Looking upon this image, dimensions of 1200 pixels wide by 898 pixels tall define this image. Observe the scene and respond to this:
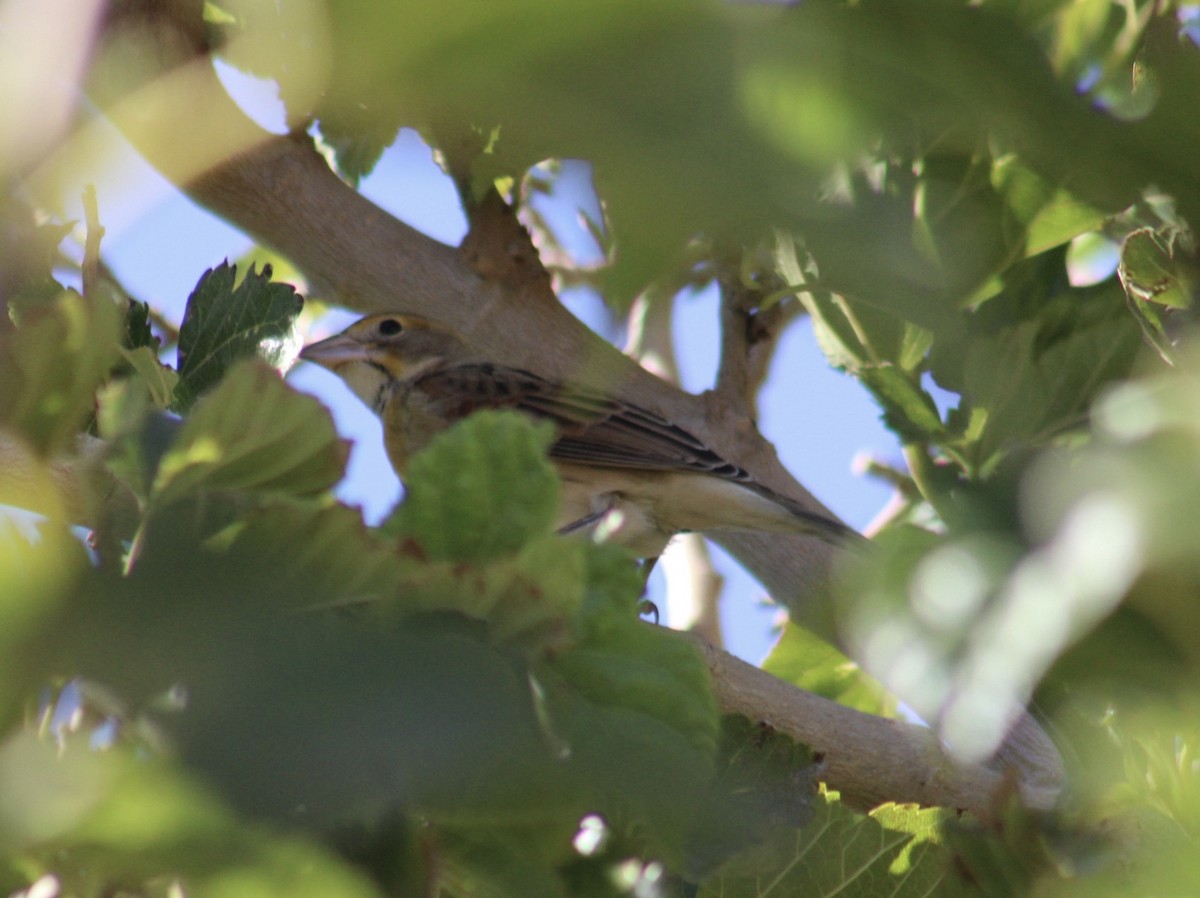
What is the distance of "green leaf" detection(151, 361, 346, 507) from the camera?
0.84 metres

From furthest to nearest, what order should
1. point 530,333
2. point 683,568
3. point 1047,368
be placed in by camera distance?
1. point 683,568
2. point 530,333
3. point 1047,368

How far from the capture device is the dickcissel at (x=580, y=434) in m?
4.91

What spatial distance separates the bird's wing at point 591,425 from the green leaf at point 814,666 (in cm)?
121

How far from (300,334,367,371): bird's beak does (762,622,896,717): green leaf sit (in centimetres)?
356

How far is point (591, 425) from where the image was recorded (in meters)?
5.70

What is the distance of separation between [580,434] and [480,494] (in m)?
4.76

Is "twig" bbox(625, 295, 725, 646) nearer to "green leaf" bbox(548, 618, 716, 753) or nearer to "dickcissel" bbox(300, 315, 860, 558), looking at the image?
"dickcissel" bbox(300, 315, 860, 558)

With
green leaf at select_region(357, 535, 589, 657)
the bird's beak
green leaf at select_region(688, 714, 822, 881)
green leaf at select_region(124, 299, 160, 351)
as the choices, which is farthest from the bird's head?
green leaf at select_region(357, 535, 589, 657)

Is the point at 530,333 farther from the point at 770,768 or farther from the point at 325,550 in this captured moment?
the point at 325,550

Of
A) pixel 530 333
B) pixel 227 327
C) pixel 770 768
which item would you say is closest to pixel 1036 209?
pixel 770 768

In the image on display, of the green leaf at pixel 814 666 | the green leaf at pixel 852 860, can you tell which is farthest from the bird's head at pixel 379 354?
the green leaf at pixel 852 860

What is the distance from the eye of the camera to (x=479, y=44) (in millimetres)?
395

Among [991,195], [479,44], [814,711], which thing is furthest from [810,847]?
[479,44]

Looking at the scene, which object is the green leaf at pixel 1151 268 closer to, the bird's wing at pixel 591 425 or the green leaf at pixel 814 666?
the green leaf at pixel 814 666
